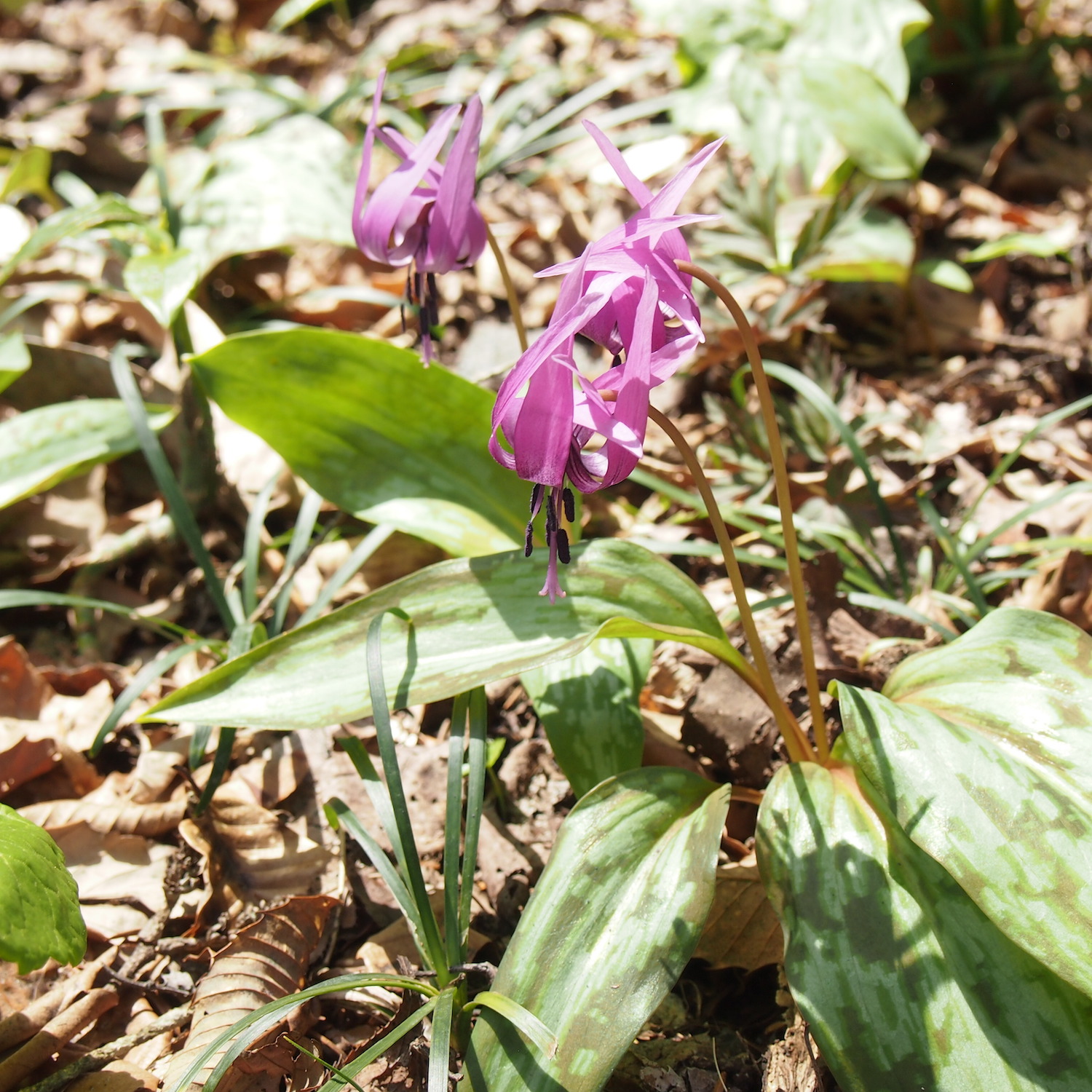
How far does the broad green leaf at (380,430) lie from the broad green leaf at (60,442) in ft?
2.12

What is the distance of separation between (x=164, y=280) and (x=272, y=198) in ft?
2.10

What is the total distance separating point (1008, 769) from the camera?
4.55ft

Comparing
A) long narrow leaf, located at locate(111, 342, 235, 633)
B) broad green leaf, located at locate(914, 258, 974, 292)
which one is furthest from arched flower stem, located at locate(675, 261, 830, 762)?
broad green leaf, located at locate(914, 258, 974, 292)

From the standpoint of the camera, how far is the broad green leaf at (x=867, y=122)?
280 cm

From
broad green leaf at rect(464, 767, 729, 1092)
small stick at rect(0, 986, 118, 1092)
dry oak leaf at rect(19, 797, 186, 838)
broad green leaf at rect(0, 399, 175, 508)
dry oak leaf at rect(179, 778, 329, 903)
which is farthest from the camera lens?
broad green leaf at rect(0, 399, 175, 508)

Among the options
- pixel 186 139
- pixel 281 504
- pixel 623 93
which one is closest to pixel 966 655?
pixel 281 504

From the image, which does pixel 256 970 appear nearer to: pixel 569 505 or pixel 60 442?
pixel 569 505

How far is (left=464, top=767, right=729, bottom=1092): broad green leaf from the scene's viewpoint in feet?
4.34

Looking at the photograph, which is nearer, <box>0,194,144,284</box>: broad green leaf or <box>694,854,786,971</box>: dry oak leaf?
<box>694,854,786,971</box>: dry oak leaf

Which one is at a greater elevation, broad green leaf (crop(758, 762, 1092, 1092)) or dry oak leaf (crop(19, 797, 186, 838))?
broad green leaf (crop(758, 762, 1092, 1092))

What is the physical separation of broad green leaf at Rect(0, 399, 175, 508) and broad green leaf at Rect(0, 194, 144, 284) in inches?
15.5

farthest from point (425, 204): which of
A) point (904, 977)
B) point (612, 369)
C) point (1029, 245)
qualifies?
point (1029, 245)

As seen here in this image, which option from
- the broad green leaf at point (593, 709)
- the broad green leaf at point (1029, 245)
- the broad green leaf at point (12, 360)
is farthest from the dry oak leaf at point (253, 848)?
the broad green leaf at point (1029, 245)

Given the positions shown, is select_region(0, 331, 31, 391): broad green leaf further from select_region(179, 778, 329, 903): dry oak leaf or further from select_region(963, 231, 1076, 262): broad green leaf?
select_region(963, 231, 1076, 262): broad green leaf
